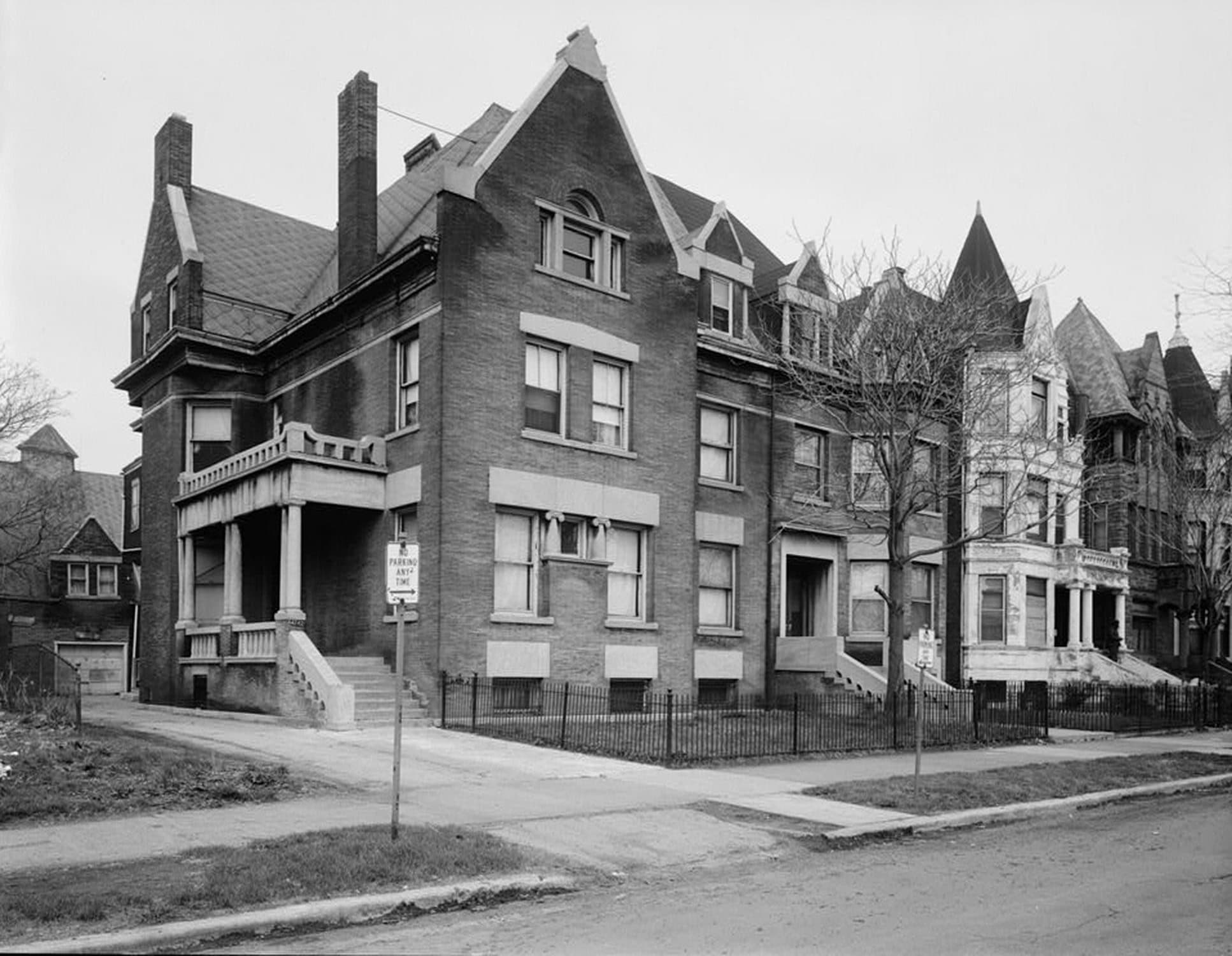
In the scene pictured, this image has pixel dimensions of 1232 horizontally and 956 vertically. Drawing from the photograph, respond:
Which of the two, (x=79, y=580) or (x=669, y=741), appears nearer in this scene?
(x=669, y=741)

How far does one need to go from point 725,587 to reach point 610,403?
244 inches

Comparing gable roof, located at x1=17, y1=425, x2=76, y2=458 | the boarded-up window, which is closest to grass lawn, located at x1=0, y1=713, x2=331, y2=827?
the boarded-up window

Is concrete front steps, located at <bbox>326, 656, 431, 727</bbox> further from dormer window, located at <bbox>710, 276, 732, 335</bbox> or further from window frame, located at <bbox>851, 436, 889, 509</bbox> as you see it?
dormer window, located at <bbox>710, 276, 732, 335</bbox>

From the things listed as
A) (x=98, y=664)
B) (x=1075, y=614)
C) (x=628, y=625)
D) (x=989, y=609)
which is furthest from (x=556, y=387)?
(x=98, y=664)

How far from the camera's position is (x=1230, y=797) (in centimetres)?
1727

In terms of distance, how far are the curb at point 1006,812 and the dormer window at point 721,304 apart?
53.3ft

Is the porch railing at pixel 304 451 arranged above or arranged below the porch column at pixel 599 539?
above

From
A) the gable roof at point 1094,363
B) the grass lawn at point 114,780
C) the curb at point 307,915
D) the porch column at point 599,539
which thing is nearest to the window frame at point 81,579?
the porch column at point 599,539

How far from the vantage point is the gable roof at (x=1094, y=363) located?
4544 centimetres

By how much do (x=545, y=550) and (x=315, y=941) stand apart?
16.8m

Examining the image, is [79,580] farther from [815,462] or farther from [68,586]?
[815,462]

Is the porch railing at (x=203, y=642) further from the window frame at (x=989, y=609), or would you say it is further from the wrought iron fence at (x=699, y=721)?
the window frame at (x=989, y=609)

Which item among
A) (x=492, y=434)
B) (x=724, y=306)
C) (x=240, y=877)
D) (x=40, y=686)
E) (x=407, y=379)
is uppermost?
(x=724, y=306)

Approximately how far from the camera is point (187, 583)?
28.1 metres
